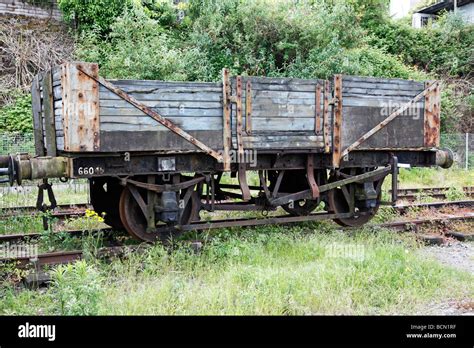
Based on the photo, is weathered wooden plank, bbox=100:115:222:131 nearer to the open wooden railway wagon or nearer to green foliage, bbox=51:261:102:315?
the open wooden railway wagon

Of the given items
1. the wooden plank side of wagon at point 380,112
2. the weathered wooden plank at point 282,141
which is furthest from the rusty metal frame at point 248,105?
the wooden plank side of wagon at point 380,112

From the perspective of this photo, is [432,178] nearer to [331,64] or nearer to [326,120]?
[331,64]

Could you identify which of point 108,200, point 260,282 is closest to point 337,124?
point 260,282

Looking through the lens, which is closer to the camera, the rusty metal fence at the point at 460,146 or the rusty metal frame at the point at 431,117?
the rusty metal frame at the point at 431,117

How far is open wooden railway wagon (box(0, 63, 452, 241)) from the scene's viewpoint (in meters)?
6.79

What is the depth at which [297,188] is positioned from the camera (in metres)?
9.20

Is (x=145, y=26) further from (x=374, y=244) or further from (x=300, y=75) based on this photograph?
(x=374, y=244)

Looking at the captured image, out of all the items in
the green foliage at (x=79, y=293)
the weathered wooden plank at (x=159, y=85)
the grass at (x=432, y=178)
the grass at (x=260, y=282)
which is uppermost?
the weathered wooden plank at (x=159, y=85)

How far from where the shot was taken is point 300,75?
728 inches

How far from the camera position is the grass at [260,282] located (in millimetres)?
4922

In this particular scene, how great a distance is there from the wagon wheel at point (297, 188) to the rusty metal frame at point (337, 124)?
72cm

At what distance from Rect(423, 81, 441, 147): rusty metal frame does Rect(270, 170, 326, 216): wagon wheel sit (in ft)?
6.68

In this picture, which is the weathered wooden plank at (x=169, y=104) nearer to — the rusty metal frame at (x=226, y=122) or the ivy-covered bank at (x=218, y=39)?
the rusty metal frame at (x=226, y=122)
